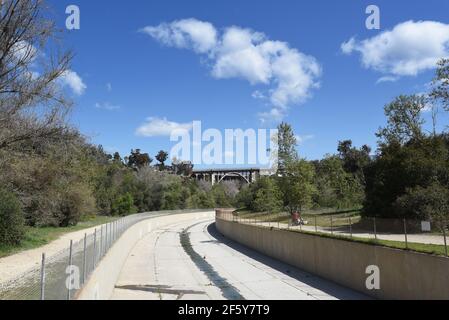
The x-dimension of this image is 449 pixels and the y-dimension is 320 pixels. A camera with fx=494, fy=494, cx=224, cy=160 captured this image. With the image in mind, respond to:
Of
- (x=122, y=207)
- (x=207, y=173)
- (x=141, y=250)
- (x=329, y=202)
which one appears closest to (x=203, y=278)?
(x=141, y=250)

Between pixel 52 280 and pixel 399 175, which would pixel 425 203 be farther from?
pixel 52 280

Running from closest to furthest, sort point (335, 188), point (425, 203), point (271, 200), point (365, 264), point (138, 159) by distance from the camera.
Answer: point (365, 264) < point (425, 203) < point (271, 200) < point (335, 188) < point (138, 159)

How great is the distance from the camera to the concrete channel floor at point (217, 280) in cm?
1616

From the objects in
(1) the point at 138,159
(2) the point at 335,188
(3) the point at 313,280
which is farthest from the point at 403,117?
(1) the point at 138,159

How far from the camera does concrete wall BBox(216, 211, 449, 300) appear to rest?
12.4 m

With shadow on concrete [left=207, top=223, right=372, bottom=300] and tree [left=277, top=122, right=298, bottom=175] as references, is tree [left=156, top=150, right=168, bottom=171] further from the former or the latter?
shadow on concrete [left=207, top=223, right=372, bottom=300]

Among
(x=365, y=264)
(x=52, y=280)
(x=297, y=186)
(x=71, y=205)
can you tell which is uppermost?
(x=297, y=186)

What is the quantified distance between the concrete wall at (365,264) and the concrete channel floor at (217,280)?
490mm

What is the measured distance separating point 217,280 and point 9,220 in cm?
1259

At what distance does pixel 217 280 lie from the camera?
67.0ft

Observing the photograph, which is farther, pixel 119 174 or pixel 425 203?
pixel 119 174

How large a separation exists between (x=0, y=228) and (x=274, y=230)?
1485 cm

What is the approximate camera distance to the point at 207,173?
17175 centimetres
